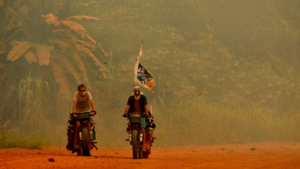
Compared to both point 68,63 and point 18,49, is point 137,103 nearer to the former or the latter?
point 18,49

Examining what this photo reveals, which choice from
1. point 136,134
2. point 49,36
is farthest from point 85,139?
point 49,36

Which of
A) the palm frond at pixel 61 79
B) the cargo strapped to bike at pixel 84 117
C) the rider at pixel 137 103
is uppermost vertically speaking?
the palm frond at pixel 61 79

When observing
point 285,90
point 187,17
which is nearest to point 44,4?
point 187,17

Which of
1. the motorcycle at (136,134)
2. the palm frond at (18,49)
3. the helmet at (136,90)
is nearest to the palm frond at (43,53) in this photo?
the palm frond at (18,49)

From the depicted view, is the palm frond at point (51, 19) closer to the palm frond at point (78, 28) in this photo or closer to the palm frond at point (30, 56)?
the palm frond at point (78, 28)

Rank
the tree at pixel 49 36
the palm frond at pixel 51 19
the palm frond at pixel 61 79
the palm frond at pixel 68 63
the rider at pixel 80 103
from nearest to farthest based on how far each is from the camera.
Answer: the rider at pixel 80 103 < the palm frond at pixel 61 79 < the tree at pixel 49 36 < the palm frond at pixel 68 63 < the palm frond at pixel 51 19

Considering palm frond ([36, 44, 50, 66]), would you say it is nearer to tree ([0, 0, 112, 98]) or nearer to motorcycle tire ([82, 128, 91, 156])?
tree ([0, 0, 112, 98])

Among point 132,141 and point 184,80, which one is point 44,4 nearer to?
point 184,80

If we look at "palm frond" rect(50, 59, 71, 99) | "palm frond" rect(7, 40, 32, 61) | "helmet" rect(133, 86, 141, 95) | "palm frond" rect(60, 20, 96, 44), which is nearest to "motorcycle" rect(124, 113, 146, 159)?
"helmet" rect(133, 86, 141, 95)

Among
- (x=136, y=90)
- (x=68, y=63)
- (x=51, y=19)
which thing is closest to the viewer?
(x=136, y=90)

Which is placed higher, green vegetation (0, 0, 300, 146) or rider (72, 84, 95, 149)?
green vegetation (0, 0, 300, 146)

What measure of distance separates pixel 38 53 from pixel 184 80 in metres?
10.0

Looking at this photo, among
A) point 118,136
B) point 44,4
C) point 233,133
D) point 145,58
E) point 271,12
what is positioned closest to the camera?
point 118,136

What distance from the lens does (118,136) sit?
73.7 ft
